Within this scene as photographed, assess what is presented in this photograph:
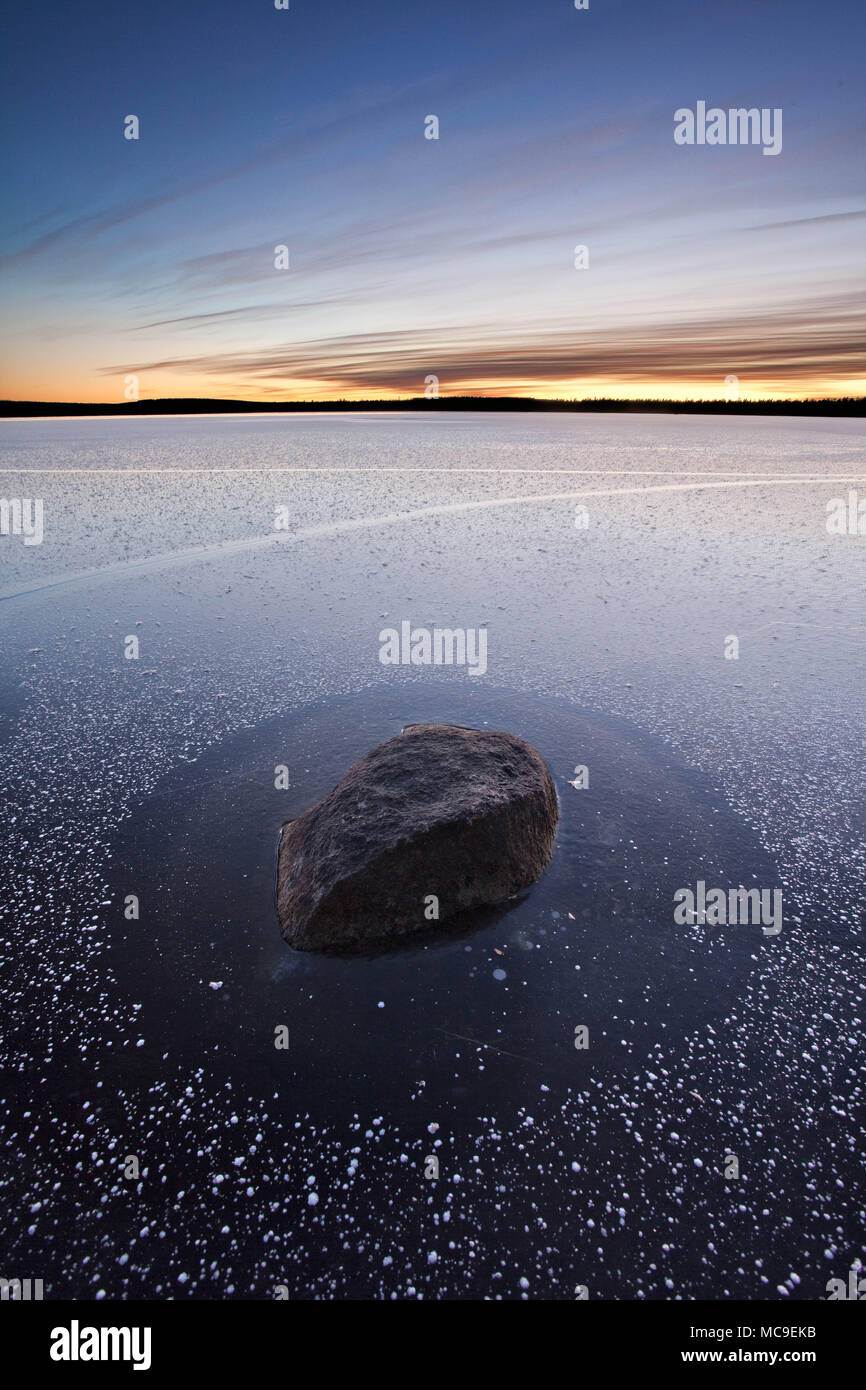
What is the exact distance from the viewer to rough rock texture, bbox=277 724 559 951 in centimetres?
290

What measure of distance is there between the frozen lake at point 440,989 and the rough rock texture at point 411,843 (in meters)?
0.14

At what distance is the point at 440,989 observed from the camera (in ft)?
8.69

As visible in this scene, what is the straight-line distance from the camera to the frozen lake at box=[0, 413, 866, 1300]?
1.89 meters

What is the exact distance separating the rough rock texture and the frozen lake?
0.14m

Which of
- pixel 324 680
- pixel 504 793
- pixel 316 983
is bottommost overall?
pixel 316 983

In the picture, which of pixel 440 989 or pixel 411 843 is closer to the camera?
pixel 440 989

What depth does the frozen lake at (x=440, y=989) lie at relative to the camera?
6.19 feet

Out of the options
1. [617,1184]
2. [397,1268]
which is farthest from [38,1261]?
[617,1184]

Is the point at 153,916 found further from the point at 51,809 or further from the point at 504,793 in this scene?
the point at 504,793

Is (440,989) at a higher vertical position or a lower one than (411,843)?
lower

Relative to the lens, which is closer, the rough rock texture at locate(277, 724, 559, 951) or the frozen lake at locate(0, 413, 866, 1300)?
the frozen lake at locate(0, 413, 866, 1300)

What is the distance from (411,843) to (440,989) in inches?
23.5

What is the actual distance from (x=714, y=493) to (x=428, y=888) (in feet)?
47.6
